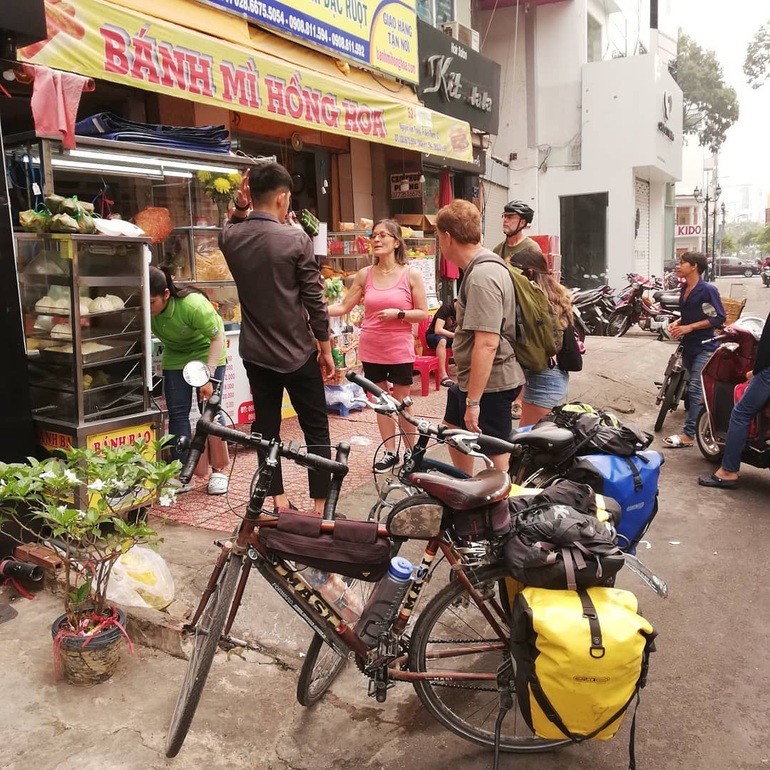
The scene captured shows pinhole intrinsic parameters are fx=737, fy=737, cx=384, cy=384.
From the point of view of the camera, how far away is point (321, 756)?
274cm

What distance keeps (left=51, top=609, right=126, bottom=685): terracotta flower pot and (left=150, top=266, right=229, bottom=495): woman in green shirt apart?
5.89ft

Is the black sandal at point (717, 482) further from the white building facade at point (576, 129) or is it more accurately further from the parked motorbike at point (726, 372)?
the white building facade at point (576, 129)

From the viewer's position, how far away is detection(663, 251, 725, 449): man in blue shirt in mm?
6590

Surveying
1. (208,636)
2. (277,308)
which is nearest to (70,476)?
(208,636)

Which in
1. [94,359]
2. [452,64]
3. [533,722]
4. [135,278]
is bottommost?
[533,722]

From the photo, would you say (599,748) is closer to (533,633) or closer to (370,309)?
(533,633)

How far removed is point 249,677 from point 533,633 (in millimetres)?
1505

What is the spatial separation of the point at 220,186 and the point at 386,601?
4.46 m

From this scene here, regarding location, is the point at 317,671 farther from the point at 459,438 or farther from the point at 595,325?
the point at 595,325

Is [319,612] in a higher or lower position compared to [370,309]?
lower

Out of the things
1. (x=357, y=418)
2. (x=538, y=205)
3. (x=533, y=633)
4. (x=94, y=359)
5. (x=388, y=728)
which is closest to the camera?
(x=533, y=633)

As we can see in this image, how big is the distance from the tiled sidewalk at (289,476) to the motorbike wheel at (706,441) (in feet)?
7.77

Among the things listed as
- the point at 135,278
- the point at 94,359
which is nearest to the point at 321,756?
the point at 94,359

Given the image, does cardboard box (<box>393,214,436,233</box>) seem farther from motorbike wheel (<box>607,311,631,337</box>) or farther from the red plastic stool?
motorbike wheel (<box>607,311,631,337</box>)
